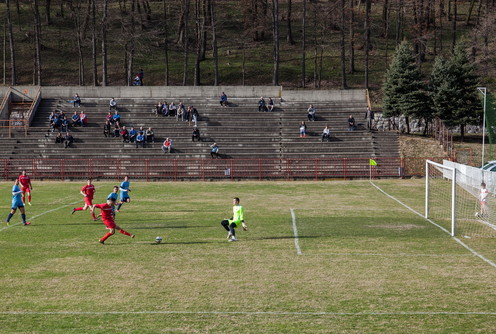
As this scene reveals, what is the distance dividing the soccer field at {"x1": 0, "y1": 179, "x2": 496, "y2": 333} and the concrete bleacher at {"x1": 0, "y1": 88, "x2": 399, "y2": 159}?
69.8 ft

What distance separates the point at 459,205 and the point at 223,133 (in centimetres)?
2652

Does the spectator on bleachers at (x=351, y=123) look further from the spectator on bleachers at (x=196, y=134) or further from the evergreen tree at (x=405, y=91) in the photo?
the spectator on bleachers at (x=196, y=134)

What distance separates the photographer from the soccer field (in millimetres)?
11391

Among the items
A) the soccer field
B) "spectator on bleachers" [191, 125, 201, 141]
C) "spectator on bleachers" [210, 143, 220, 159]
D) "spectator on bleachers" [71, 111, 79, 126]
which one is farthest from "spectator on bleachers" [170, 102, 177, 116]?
the soccer field

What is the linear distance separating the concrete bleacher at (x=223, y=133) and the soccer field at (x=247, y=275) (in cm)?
2127

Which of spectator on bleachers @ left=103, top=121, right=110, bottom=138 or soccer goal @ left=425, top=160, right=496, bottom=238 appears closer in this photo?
soccer goal @ left=425, top=160, right=496, bottom=238

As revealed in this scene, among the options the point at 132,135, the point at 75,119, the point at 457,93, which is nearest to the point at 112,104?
the point at 75,119

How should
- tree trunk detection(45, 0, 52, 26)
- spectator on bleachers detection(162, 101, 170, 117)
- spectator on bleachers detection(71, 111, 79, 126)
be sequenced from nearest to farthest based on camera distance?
spectator on bleachers detection(71, 111, 79, 126), spectator on bleachers detection(162, 101, 170, 117), tree trunk detection(45, 0, 52, 26)

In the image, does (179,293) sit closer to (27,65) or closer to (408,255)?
(408,255)

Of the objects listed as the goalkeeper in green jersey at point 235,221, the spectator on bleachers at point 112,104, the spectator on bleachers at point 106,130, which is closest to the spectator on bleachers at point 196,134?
the spectator on bleachers at point 106,130

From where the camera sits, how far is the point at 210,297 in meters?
13.0

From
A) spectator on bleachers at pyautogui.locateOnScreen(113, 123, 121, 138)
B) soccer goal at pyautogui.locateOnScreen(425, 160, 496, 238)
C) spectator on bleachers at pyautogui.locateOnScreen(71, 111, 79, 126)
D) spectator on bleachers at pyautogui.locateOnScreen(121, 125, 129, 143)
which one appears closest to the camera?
soccer goal at pyautogui.locateOnScreen(425, 160, 496, 238)

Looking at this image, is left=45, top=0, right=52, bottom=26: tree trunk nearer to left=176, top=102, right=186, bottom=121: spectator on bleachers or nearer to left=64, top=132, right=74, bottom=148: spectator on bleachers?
left=176, top=102, right=186, bottom=121: spectator on bleachers

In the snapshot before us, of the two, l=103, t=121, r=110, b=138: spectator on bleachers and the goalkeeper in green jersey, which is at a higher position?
l=103, t=121, r=110, b=138: spectator on bleachers
